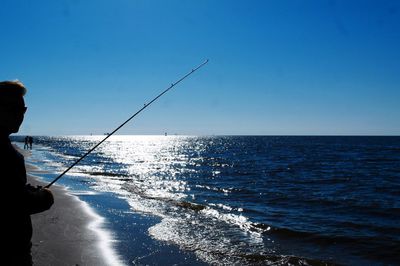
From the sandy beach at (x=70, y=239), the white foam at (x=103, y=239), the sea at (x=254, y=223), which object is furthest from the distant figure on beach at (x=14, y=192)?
the sea at (x=254, y=223)

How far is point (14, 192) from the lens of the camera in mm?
2766

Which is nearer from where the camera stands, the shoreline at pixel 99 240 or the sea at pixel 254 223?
the shoreline at pixel 99 240

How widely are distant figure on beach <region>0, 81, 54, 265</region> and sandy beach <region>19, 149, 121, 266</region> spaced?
5.23 meters

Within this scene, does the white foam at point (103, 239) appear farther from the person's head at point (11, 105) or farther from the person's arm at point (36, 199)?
the person's head at point (11, 105)

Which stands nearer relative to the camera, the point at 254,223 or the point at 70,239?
the point at 70,239

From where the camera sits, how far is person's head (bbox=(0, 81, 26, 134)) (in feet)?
9.36

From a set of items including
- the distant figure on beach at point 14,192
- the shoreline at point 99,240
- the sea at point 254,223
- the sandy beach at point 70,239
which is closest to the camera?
the distant figure on beach at point 14,192

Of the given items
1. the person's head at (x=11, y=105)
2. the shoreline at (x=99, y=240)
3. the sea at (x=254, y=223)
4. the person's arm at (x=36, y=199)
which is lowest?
the sea at (x=254, y=223)

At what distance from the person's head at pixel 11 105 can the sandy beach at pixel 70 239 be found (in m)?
5.68

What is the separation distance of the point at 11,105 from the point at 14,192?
0.70 metres

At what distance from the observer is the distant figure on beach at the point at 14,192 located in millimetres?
2756

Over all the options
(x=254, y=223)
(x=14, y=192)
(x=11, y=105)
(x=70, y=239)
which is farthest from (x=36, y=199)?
(x=254, y=223)

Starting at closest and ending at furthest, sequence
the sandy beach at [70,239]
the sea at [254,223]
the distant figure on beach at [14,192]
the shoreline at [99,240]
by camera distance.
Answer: the distant figure on beach at [14,192]
the sandy beach at [70,239]
the shoreline at [99,240]
the sea at [254,223]

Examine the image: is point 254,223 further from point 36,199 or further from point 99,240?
point 36,199
